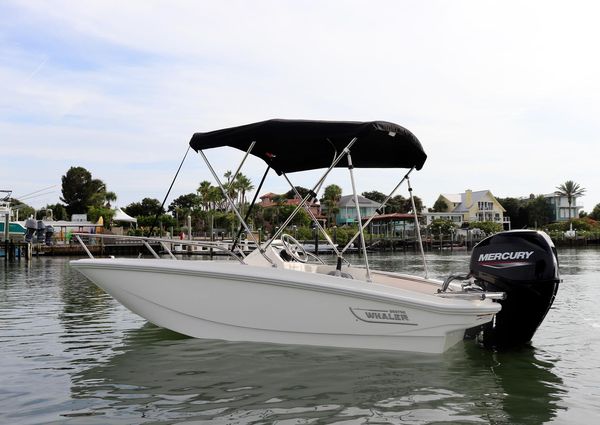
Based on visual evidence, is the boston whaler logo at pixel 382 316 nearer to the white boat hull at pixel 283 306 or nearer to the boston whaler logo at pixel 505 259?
the white boat hull at pixel 283 306

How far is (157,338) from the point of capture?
8.16 metres

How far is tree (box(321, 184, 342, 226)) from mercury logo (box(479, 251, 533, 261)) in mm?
82729

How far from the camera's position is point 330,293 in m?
6.51

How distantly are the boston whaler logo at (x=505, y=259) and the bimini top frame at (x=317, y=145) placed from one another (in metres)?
1.38

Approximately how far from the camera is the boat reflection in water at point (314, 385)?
4867mm

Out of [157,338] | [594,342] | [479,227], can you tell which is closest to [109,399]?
[157,338]

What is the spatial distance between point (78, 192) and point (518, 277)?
296ft

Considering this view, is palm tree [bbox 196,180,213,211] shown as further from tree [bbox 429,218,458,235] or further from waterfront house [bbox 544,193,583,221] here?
waterfront house [bbox 544,193,583,221]

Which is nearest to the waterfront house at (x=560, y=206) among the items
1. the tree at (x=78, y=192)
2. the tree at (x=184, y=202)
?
the tree at (x=184, y=202)

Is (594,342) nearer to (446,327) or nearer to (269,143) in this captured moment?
(446,327)

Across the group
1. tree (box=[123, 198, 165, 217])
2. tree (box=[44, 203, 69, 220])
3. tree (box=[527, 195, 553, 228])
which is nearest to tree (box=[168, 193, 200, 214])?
tree (box=[123, 198, 165, 217])

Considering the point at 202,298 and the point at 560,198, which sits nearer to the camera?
the point at 202,298

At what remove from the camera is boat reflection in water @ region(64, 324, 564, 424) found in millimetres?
4867

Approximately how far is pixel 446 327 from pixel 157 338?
4.02m
